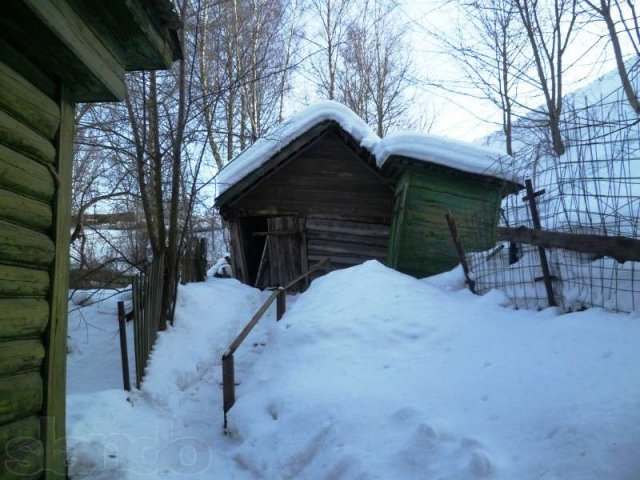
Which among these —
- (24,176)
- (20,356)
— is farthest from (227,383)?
(24,176)

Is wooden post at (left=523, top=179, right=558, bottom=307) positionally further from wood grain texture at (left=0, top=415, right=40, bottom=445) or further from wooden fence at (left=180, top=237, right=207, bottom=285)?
wooden fence at (left=180, top=237, right=207, bottom=285)

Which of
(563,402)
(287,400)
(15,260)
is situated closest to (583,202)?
(563,402)

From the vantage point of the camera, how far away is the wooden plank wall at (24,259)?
267cm

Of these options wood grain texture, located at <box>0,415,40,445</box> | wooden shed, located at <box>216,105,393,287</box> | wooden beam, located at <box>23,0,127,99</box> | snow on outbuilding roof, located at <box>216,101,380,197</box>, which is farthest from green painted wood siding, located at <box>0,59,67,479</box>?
wooden shed, located at <box>216,105,393,287</box>

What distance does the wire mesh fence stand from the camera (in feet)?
13.0

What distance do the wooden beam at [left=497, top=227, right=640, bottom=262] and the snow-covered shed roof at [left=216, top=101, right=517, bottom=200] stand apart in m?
3.71

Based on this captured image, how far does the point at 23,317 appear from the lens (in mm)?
2834

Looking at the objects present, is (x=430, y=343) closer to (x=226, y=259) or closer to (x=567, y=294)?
(x=567, y=294)

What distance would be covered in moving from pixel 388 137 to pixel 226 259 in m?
8.80

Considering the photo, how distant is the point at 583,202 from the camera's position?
183 inches

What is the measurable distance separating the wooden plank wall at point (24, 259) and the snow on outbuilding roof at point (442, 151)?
23.4ft

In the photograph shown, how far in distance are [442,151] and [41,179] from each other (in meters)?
7.55

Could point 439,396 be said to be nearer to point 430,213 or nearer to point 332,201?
point 430,213

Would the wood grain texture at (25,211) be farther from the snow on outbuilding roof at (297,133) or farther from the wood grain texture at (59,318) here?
the snow on outbuilding roof at (297,133)
